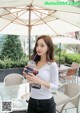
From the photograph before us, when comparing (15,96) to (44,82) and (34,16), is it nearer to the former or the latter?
(44,82)

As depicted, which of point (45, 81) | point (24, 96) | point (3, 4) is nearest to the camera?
point (45, 81)

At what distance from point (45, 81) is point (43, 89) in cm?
9

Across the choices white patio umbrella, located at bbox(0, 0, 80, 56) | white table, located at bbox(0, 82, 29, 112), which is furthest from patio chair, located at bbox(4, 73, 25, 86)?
white patio umbrella, located at bbox(0, 0, 80, 56)

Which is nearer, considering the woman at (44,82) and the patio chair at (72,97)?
the woman at (44,82)

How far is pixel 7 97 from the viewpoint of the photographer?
354 centimetres

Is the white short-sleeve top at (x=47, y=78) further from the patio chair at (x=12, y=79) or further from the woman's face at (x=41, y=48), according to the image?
the patio chair at (x=12, y=79)

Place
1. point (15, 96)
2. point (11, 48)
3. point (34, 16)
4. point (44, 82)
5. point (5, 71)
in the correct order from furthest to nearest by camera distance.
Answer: point (11, 48) < point (5, 71) < point (34, 16) < point (15, 96) < point (44, 82)

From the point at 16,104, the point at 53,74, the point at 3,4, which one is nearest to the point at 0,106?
the point at 16,104

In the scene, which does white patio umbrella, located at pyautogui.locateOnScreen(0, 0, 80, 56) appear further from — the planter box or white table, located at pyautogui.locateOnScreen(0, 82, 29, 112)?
the planter box

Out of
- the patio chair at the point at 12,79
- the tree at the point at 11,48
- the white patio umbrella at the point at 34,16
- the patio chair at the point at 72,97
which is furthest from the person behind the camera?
the tree at the point at 11,48

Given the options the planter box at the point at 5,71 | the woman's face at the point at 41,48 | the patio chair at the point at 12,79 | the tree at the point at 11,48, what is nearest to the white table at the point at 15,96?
the patio chair at the point at 12,79

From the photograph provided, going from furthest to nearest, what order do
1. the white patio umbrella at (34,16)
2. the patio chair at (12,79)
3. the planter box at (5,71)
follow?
the planter box at (5,71) → the patio chair at (12,79) → the white patio umbrella at (34,16)

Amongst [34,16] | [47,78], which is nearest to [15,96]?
[47,78]

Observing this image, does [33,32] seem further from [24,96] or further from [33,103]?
[33,103]
